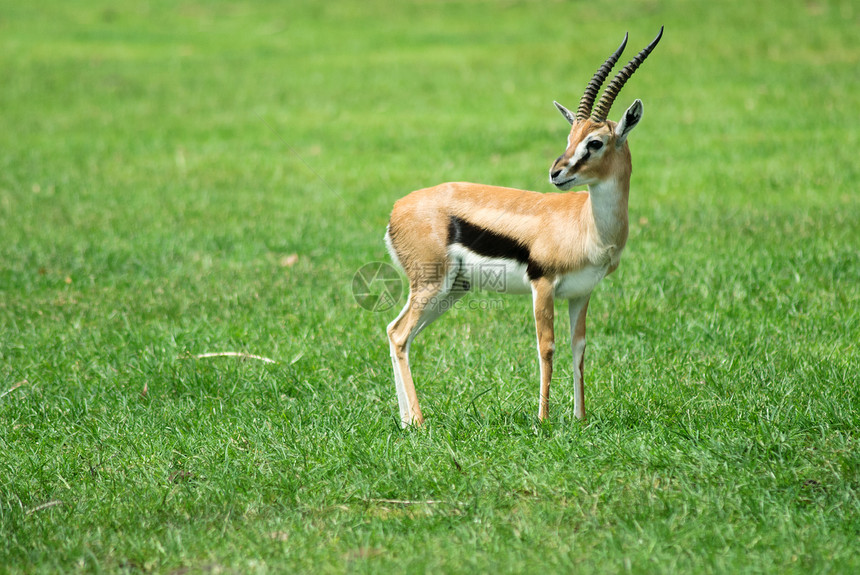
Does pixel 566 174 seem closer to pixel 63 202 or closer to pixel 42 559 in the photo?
pixel 42 559

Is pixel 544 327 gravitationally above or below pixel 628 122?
below

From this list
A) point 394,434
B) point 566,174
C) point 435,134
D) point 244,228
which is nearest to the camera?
point 566,174

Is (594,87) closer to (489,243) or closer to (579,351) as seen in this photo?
(489,243)

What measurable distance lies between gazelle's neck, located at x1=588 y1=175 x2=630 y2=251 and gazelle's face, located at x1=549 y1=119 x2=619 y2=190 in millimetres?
74

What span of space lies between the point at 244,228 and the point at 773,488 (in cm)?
585

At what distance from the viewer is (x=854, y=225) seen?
7.56m

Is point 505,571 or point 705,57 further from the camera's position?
point 705,57

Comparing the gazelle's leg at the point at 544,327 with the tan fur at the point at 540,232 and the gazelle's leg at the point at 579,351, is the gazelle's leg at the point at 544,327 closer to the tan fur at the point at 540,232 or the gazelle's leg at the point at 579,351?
the tan fur at the point at 540,232

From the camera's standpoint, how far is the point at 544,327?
14.0ft

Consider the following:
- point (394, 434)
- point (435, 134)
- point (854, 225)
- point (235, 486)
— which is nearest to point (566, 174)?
point (394, 434)

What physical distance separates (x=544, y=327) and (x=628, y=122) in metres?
1.06

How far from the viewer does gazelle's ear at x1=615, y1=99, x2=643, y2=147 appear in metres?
3.92
